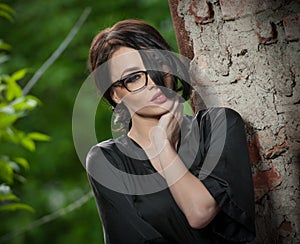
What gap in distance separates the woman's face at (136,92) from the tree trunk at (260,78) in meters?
0.22

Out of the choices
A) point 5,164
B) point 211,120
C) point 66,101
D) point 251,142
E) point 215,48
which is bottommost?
point 66,101

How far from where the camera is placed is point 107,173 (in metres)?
1.37

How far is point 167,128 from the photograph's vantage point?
1.32 meters

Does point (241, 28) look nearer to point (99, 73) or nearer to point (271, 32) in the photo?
point (271, 32)

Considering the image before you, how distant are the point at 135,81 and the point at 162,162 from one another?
6.7 inches

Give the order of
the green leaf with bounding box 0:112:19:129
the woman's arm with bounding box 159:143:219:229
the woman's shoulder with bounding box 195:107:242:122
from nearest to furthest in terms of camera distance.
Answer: the woman's arm with bounding box 159:143:219:229
the woman's shoulder with bounding box 195:107:242:122
the green leaf with bounding box 0:112:19:129

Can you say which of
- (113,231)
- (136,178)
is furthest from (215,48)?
(113,231)

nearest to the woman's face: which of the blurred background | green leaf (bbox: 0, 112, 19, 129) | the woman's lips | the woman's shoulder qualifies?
the woman's lips

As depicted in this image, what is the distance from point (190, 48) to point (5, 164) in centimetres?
87

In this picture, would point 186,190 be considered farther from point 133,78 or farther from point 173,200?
point 133,78

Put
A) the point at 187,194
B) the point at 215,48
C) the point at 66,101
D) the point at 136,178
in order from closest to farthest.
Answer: the point at 187,194 < the point at 136,178 < the point at 215,48 < the point at 66,101

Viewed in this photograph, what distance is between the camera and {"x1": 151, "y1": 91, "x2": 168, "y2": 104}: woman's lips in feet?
4.24

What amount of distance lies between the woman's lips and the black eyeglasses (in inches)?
1.2

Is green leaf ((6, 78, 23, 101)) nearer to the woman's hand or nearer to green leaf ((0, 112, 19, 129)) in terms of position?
green leaf ((0, 112, 19, 129))
